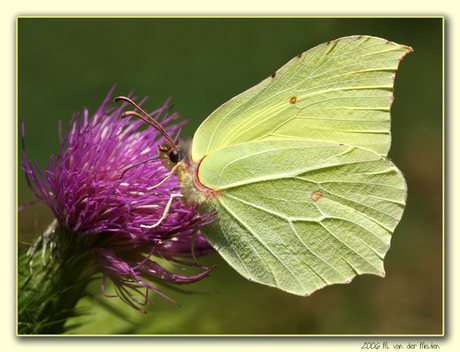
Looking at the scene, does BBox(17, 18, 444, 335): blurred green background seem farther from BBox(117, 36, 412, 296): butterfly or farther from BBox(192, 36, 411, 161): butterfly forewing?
BBox(192, 36, 411, 161): butterfly forewing

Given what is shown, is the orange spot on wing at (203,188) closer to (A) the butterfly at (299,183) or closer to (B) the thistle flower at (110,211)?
(A) the butterfly at (299,183)

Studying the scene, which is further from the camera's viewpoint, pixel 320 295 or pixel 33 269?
pixel 320 295

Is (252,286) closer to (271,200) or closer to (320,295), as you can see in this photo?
(320,295)

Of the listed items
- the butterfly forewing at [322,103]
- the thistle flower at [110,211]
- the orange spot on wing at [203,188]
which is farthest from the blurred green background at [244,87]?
the butterfly forewing at [322,103]

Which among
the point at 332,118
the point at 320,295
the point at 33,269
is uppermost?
the point at 332,118

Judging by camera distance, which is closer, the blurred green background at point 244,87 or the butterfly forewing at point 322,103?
the butterfly forewing at point 322,103

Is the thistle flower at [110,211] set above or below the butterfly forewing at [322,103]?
below

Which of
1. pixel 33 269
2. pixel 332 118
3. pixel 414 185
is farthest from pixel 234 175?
pixel 414 185

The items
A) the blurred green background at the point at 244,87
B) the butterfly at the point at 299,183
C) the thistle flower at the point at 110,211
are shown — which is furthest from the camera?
the blurred green background at the point at 244,87

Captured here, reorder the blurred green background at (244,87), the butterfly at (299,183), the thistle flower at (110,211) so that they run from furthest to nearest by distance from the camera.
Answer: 1. the blurred green background at (244,87)
2. the butterfly at (299,183)
3. the thistle flower at (110,211)
